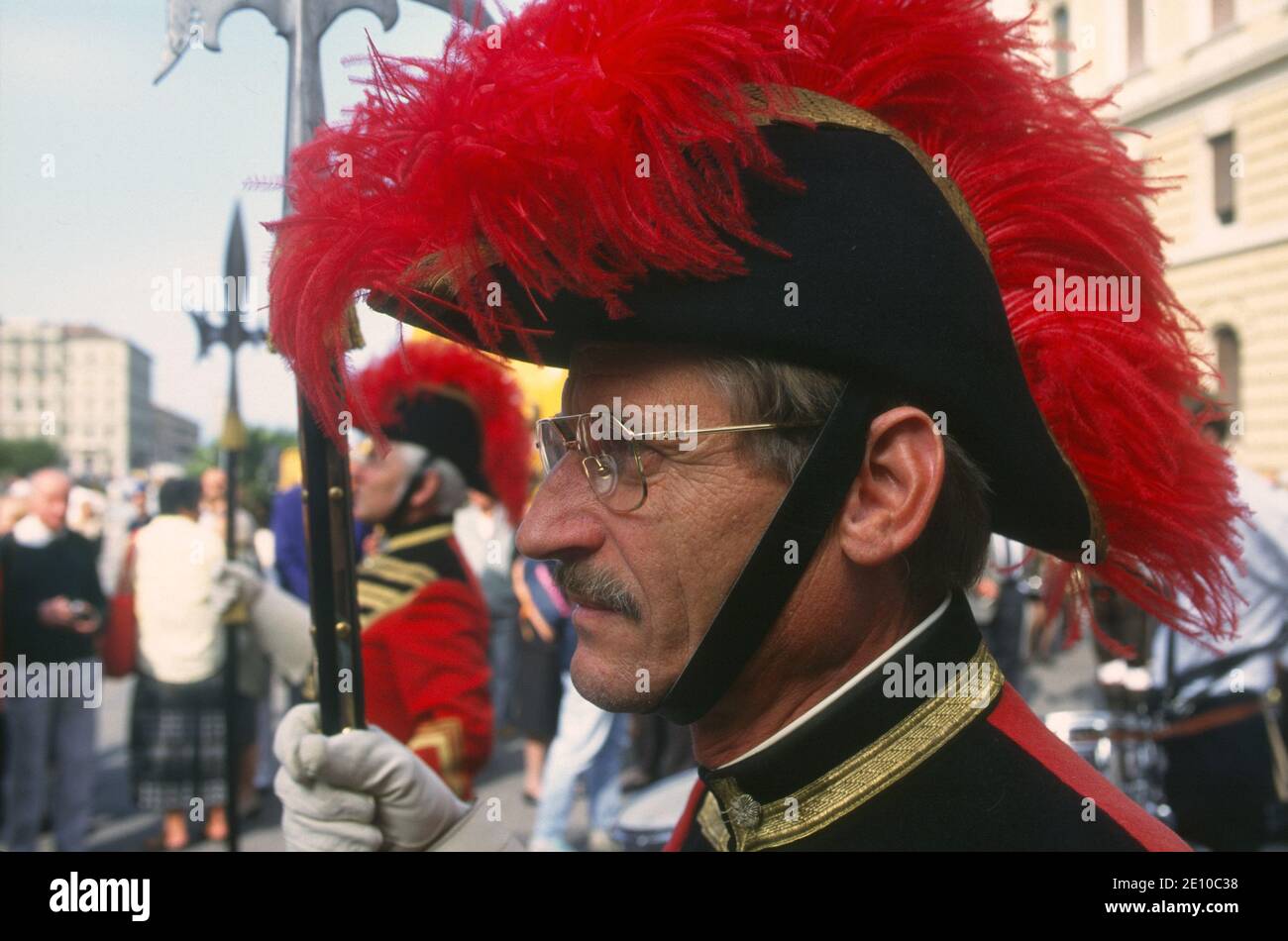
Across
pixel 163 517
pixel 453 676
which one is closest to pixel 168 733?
pixel 163 517

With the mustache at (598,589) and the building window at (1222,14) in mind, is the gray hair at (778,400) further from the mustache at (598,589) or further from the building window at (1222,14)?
the building window at (1222,14)

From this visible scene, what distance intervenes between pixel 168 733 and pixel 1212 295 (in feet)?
47.1

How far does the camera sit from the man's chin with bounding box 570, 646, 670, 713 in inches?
55.2

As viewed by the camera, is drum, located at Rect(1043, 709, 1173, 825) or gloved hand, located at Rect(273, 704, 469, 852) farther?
drum, located at Rect(1043, 709, 1173, 825)

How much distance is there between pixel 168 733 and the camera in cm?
636

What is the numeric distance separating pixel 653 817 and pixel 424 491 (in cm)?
165

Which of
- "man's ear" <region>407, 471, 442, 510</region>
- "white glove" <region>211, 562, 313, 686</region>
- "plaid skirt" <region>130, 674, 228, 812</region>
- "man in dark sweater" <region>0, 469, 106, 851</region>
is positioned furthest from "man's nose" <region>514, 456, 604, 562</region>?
"plaid skirt" <region>130, 674, 228, 812</region>

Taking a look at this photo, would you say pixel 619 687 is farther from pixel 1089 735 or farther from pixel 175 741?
pixel 175 741

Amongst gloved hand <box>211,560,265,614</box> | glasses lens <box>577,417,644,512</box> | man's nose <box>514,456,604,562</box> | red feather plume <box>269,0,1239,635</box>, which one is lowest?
gloved hand <box>211,560,265,614</box>

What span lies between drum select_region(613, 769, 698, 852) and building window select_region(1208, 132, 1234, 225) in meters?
13.2

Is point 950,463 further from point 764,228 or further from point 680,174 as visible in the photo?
point 680,174

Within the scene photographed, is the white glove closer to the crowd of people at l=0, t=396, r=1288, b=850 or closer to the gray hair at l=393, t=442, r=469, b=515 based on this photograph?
the crowd of people at l=0, t=396, r=1288, b=850

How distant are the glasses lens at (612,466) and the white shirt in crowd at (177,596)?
477cm

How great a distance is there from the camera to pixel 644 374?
55.8 inches
